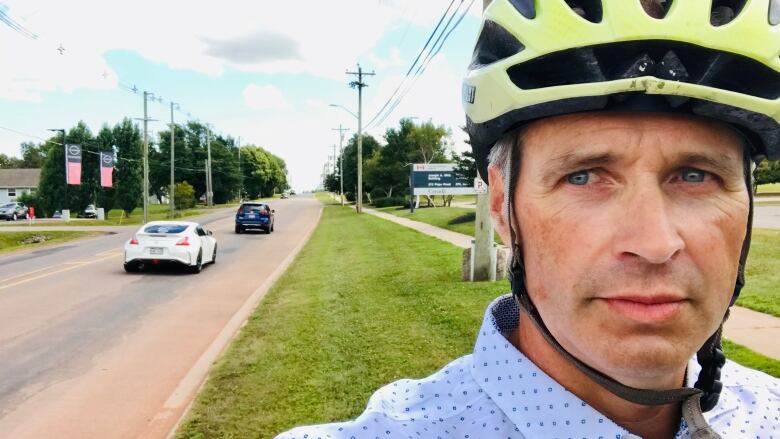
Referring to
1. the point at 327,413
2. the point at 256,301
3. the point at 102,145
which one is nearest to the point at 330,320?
the point at 256,301

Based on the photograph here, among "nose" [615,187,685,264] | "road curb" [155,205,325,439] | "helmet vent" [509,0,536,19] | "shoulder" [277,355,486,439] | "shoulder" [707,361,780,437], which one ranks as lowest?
"road curb" [155,205,325,439]

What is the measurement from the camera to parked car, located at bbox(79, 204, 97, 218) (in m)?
49.5

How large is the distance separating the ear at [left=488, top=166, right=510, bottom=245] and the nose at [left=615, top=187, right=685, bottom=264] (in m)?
0.34

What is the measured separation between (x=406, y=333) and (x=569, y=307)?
19.5ft

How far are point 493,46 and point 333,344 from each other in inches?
219

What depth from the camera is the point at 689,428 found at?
1.26 metres

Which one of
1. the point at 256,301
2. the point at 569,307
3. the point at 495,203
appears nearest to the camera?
the point at 569,307

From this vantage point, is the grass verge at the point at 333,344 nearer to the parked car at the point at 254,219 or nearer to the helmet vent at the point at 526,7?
the helmet vent at the point at 526,7

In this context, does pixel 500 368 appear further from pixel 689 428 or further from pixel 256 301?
pixel 256 301

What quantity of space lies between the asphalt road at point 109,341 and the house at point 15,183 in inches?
3307

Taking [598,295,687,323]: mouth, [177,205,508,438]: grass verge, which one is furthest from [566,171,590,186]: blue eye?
[177,205,508,438]: grass verge

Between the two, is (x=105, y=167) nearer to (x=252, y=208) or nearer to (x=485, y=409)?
(x=252, y=208)

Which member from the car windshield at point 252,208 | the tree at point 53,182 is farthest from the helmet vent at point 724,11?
the tree at point 53,182

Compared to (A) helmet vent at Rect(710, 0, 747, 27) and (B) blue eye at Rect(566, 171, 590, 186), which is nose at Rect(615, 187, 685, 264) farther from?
(A) helmet vent at Rect(710, 0, 747, 27)
